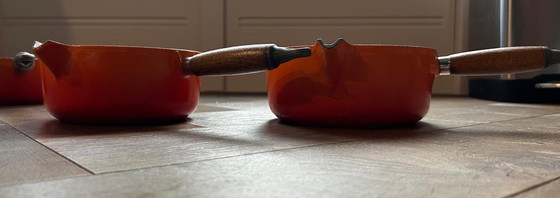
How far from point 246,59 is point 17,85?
0.67 m

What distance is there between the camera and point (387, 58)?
1.90ft

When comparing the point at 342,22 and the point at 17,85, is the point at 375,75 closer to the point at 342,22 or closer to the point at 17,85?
the point at 17,85

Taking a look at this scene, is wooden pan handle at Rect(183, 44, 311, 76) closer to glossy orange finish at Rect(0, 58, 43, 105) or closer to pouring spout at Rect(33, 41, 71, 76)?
pouring spout at Rect(33, 41, 71, 76)

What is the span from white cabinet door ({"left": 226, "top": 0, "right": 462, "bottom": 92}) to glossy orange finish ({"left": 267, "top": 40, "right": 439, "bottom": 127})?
111 cm

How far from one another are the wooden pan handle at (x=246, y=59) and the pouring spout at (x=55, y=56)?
0.15m

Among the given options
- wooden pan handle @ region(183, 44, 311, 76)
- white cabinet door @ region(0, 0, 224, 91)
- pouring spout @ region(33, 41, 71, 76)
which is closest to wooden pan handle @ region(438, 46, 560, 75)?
wooden pan handle @ region(183, 44, 311, 76)

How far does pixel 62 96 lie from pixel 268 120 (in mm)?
270

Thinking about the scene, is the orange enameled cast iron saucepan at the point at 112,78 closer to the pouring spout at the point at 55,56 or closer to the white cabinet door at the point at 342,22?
the pouring spout at the point at 55,56

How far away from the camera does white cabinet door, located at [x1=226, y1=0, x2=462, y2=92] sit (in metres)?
1.68

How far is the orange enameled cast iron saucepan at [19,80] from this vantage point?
0.98 m

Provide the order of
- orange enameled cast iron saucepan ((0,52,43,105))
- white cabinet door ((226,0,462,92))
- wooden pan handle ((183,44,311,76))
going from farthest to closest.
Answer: white cabinet door ((226,0,462,92)) < orange enameled cast iron saucepan ((0,52,43,105)) < wooden pan handle ((183,44,311,76))

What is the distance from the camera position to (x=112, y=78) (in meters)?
0.59

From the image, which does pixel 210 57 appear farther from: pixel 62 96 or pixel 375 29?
pixel 375 29

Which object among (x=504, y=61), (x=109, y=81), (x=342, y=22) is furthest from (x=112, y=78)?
(x=342, y=22)
